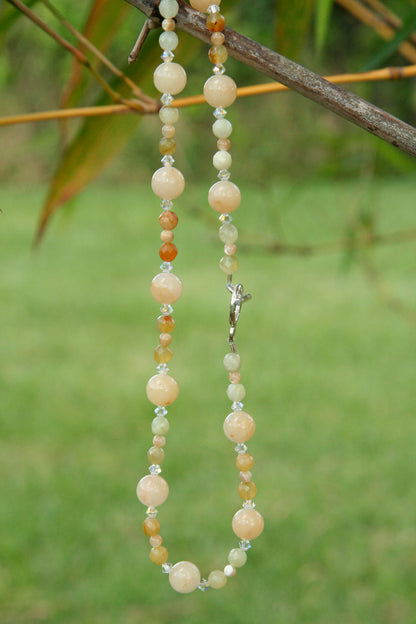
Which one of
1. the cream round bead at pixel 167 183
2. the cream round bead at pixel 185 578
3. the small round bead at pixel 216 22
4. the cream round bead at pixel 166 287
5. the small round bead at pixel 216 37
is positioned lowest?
the cream round bead at pixel 185 578

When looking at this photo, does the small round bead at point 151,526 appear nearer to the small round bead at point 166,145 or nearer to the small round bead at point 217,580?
the small round bead at point 217,580

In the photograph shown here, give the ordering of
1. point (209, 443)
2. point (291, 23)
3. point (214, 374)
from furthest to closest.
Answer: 1. point (214, 374)
2. point (209, 443)
3. point (291, 23)

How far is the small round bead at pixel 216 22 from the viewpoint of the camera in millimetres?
261

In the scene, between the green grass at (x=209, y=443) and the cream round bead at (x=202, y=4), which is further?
the green grass at (x=209, y=443)

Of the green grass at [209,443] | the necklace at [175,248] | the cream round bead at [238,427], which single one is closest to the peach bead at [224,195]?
the necklace at [175,248]

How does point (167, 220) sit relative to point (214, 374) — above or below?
below

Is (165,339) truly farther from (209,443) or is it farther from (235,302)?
(209,443)

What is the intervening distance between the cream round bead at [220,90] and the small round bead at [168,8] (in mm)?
39

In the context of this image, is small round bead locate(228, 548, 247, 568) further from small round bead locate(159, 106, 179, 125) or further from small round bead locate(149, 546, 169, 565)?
small round bead locate(159, 106, 179, 125)

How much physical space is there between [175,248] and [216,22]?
0.36 ft

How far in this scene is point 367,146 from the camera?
93 centimetres

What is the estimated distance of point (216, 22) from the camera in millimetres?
261

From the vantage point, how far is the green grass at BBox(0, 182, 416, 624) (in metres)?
1.23

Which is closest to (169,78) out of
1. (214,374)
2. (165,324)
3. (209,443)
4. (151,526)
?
(165,324)
